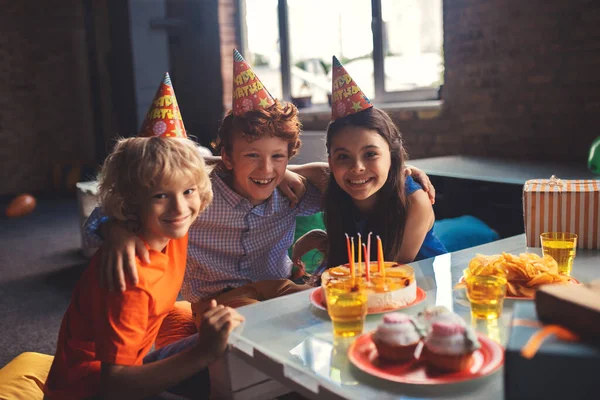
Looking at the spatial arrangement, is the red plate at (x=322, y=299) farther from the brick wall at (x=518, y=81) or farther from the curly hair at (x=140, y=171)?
the brick wall at (x=518, y=81)

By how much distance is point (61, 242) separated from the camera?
5.21m

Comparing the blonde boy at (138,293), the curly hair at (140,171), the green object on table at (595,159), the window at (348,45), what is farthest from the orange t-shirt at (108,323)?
the window at (348,45)

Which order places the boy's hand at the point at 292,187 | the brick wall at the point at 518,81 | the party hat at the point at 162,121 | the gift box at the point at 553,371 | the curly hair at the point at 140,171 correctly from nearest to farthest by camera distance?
the gift box at the point at 553,371, the curly hair at the point at 140,171, the party hat at the point at 162,121, the boy's hand at the point at 292,187, the brick wall at the point at 518,81

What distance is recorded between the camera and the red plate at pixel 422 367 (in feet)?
2.73

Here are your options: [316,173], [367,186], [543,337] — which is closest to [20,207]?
[316,173]

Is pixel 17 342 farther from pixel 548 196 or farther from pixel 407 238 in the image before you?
pixel 548 196

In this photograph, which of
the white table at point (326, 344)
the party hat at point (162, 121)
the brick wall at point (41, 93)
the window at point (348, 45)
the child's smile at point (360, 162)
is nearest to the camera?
the white table at point (326, 344)

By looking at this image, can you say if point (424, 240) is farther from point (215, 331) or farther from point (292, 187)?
point (215, 331)

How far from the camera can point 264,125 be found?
175cm

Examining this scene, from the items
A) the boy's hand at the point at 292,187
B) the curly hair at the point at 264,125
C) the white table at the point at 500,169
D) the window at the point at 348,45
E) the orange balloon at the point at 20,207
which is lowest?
the orange balloon at the point at 20,207

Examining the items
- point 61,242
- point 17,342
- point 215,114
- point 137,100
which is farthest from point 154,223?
point 137,100

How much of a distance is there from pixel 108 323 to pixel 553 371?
33.7 inches

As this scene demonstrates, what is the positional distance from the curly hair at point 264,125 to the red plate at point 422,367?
93 centimetres

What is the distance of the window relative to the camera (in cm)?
464
